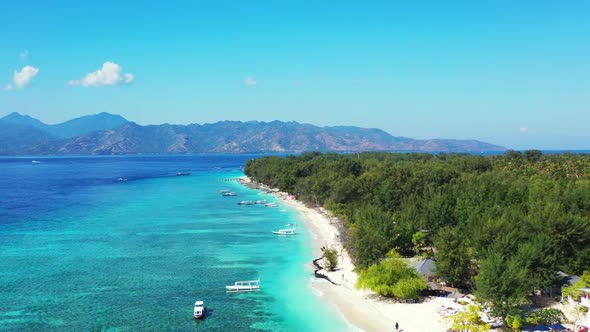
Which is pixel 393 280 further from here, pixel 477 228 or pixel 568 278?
pixel 568 278

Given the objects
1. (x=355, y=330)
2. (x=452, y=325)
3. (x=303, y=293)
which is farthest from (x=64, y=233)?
(x=452, y=325)

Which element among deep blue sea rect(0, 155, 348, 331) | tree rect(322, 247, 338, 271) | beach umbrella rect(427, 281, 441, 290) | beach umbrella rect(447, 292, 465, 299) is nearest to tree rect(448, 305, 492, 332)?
beach umbrella rect(447, 292, 465, 299)

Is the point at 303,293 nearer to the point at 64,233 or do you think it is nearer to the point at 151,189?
the point at 64,233

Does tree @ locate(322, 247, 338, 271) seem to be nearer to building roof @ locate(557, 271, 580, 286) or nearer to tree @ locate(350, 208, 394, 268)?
tree @ locate(350, 208, 394, 268)

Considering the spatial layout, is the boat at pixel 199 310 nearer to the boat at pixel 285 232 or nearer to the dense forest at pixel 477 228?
the dense forest at pixel 477 228

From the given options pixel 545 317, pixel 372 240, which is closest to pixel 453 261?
pixel 372 240

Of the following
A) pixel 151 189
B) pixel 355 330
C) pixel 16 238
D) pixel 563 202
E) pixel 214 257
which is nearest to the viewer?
pixel 355 330
